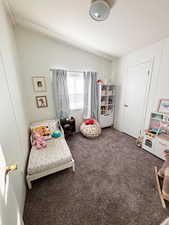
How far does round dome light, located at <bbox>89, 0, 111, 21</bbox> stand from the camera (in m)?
1.26

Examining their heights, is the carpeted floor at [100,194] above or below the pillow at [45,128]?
below

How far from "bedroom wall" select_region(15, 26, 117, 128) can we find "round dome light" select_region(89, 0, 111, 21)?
1362mm

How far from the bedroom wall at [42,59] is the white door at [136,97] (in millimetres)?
1361

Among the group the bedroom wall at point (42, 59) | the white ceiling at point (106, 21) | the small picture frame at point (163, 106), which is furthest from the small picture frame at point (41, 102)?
the small picture frame at point (163, 106)

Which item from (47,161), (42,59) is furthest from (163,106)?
(42,59)

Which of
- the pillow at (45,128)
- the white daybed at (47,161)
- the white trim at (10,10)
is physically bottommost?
the white daybed at (47,161)

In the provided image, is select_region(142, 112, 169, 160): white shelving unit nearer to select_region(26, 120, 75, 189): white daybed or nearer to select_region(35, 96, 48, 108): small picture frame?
select_region(26, 120, 75, 189): white daybed

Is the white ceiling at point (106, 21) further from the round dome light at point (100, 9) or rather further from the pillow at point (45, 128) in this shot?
the pillow at point (45, 128)

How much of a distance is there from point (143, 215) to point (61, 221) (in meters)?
1.00

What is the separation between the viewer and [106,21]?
5.29ft

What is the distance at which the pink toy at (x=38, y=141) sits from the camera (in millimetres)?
1897

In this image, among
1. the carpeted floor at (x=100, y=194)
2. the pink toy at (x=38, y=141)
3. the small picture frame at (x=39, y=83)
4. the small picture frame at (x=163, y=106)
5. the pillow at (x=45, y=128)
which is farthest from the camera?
the small picture frame at (x=39, y=83)

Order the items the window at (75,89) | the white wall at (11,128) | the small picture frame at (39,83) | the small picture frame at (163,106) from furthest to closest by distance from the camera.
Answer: the window at (75,89)
the small picture frame at (39,83)
the small picture frame at (163,106)
the white wall at (11,128)

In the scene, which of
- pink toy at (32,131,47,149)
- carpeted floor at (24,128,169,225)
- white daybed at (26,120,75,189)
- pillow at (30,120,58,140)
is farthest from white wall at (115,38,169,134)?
pink toy at (32,131,47,149)
